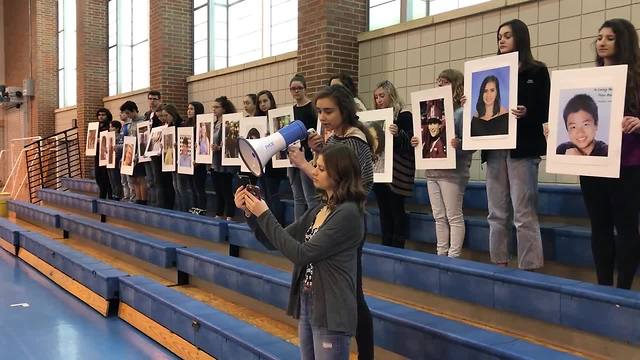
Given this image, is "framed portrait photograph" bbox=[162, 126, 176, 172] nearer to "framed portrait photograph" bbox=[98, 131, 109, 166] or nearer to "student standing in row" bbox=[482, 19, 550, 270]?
"framed portrait photograph" bbox=[98, 131, 109, 166]

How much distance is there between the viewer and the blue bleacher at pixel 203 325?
143 inches

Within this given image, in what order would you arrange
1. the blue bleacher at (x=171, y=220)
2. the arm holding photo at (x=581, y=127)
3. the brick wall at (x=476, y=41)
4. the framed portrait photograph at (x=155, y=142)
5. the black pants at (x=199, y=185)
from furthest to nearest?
the framed portrait photograph at (x=155, y=142)
the black pants at (x=199, y=185)
the blue bleacher at (x=171, y=220)
the brick wall at (x=476, y=41)
the arm holding photo at (x=581, y=127)

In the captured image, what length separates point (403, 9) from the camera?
730 cm

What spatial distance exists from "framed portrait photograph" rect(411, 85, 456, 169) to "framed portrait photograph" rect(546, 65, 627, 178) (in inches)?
37.9

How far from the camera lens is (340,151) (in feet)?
7.68

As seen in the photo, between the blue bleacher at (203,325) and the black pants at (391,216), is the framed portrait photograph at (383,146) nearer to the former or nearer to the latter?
the black pants at (391,216)

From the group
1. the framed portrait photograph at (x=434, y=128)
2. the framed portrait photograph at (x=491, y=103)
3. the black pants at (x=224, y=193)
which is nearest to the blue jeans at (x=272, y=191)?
the black pants at (x=224, y=193)

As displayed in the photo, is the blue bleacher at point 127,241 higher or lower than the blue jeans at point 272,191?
lower

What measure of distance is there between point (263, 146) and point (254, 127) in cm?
376

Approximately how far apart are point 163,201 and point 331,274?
6561 mm

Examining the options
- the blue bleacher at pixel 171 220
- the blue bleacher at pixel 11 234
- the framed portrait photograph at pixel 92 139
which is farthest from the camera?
the framed portrait photograph at pixel 92 139

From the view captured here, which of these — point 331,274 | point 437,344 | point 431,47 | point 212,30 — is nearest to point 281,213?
point 431,47

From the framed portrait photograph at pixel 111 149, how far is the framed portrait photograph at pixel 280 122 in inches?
180

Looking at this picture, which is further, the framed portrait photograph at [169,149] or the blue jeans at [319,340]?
the framed portrait photograph at [169,149]
